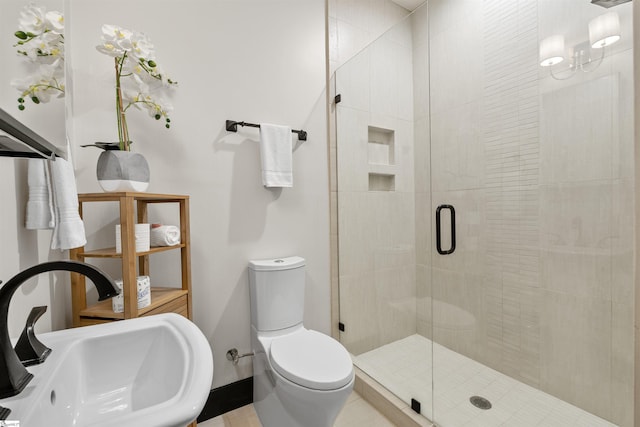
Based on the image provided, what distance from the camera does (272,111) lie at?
5.69 ft

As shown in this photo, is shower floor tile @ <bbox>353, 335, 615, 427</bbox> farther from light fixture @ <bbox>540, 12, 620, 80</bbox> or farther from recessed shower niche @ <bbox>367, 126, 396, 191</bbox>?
light fixture @ <bbox>540, 12, 620, 80</bbox>

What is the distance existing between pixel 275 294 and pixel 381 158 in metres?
1.07

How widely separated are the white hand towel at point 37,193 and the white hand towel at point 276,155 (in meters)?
0.92

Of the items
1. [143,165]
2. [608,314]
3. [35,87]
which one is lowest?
[608,314]

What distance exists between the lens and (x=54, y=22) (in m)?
0.90

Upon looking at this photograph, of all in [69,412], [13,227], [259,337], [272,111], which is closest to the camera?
[69,412]

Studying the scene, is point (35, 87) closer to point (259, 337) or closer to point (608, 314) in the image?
point (259, 337)

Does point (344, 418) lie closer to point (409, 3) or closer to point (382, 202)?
point (382, 202)

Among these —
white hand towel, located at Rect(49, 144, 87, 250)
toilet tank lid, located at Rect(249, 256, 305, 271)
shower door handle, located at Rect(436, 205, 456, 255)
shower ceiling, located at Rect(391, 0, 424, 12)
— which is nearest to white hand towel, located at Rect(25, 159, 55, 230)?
white hand towel, located at Rect(49, 144, 87, 250)

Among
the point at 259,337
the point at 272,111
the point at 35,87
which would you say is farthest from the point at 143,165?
the point at 259,337

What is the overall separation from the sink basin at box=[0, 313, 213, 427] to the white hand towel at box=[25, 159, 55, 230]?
1.07 feet

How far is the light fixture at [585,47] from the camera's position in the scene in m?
1.17

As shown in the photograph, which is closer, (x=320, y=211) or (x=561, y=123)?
(x=561, y=123)

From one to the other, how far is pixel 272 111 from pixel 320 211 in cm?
68
